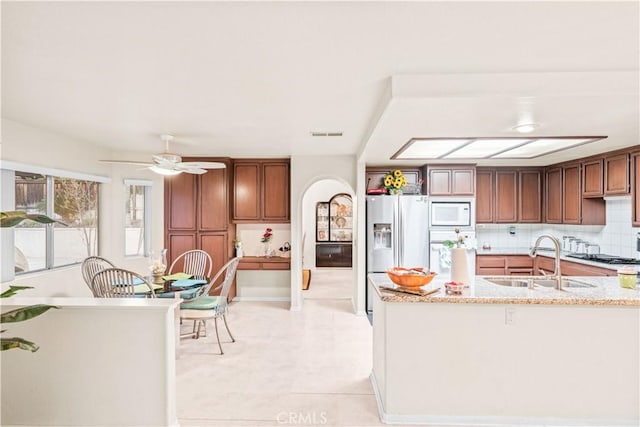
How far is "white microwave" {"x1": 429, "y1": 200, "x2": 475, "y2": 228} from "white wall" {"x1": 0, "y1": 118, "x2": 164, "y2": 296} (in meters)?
4.20

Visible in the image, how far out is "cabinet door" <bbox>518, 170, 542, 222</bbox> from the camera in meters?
5.66

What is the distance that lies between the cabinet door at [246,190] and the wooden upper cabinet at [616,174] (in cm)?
473

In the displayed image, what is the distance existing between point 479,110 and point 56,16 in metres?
2.52

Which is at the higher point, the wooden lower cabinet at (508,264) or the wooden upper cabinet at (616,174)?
the wooden upper cabinet at (616,174)

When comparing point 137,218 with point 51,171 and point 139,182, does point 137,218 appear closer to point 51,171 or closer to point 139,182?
point 139,182

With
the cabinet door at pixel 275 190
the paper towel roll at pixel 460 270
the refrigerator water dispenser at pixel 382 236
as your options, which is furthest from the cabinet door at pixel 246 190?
the paper towel roll at pixel 460 270

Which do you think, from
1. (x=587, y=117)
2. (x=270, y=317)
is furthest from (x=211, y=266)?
(x=587, y=117)

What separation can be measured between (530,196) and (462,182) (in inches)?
48.3

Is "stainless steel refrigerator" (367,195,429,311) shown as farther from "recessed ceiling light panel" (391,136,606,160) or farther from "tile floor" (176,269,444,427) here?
"tile floor" (176,269,444,427)

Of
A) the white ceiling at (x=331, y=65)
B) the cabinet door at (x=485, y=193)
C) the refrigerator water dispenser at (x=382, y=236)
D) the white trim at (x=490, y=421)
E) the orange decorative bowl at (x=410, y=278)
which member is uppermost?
the white ceiling at (x=331, y=65)

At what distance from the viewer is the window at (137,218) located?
5.13 m

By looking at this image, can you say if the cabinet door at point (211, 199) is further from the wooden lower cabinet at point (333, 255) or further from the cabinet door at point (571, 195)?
the cabinet door at point (571, 195)

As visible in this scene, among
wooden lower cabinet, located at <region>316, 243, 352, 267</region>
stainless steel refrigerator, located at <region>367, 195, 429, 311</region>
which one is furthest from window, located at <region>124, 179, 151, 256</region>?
wooden lower cabinet, located at <region>316, 243, 352, 267</region>

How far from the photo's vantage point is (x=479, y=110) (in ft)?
8.29
